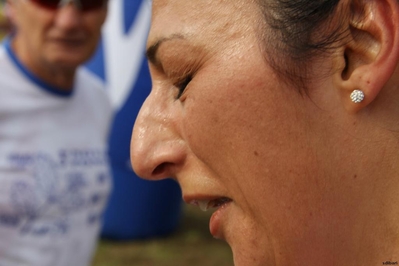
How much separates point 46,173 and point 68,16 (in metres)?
0.71

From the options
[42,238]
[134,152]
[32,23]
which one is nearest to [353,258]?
[134,152]

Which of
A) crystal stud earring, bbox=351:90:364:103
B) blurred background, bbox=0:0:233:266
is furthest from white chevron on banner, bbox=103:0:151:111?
crystal stud earring, bbox=351:90:364:103

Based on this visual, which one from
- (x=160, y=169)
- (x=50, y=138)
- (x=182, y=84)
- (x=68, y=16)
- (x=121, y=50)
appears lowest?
(x=121, y=50)

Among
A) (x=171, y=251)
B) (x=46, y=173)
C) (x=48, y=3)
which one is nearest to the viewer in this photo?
(x=46, y=173)

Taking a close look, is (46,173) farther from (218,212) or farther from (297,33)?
(297,33)

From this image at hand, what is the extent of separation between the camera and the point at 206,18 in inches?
36.4

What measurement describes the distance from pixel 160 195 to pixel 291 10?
3.95 metres

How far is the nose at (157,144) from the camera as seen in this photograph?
1.01m

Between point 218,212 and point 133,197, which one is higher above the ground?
point 218,212

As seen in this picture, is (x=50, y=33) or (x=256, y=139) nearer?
(x=256, y=139)

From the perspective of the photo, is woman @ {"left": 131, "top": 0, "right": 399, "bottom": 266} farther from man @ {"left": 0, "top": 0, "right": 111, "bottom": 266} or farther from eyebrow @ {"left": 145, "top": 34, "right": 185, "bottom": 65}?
man @ {"left": 0, "top": 0, "right": 111, "bottom": 266}

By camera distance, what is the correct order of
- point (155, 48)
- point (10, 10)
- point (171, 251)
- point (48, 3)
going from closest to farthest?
point (155, 48) → point (48, 3) → point (10, 10) → point (171, 251)

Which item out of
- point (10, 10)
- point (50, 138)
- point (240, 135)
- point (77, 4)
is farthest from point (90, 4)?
point (240, 135)

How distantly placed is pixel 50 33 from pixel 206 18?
6.34ft
